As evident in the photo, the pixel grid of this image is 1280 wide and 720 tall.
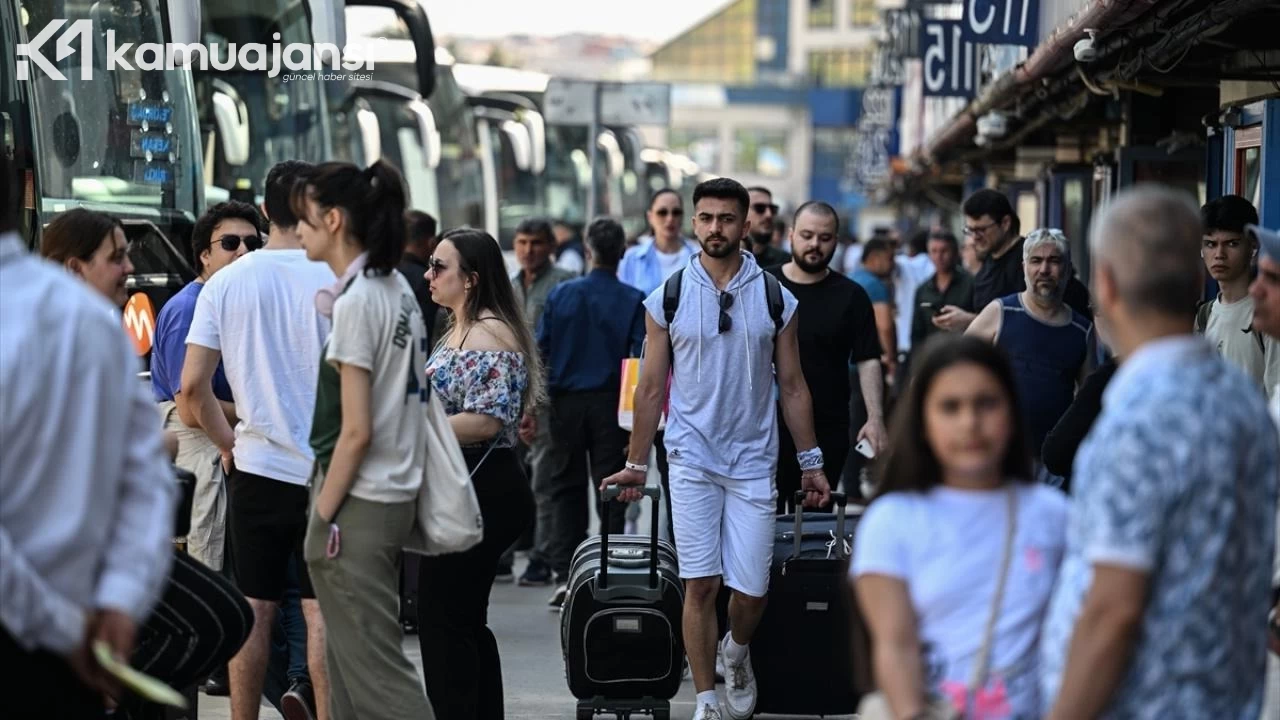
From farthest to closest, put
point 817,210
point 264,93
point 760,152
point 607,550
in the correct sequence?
point 760,152 → point 264,93 → point 817,210 → point 607,550

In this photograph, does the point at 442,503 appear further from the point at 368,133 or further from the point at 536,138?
the point at 536,138

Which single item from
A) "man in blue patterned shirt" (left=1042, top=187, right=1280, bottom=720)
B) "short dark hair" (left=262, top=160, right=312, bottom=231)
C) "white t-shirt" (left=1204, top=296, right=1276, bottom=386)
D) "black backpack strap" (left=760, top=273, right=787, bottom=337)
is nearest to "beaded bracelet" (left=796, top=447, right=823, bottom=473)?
"black backpack strap" (left=760, top=273, right=787, bottom=337)

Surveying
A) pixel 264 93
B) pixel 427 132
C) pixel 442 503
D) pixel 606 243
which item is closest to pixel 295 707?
pixel 442 503

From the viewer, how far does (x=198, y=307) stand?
6.83 metres

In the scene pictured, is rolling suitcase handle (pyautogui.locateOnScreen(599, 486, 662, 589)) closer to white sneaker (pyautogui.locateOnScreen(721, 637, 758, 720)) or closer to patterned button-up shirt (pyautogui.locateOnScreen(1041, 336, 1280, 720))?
white sneaker (pyautogui.locateOnScreen(721, 637, 758, 720))

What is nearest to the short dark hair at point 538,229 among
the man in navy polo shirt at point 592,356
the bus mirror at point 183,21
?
the man in navy polo shirt at point 592,356

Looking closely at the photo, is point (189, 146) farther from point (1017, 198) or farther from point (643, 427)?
point (1017, 198)

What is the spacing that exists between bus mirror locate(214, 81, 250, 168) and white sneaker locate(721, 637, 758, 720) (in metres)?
7.40

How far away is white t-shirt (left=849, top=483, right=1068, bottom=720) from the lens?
3.84 metres

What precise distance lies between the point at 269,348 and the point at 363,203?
1.05m

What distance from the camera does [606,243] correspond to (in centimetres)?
1112

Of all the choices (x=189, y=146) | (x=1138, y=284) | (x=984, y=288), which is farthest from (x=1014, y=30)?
(x=1138, y=284)

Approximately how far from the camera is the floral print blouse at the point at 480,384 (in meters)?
6.82

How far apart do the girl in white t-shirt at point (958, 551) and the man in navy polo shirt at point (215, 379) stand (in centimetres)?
358
